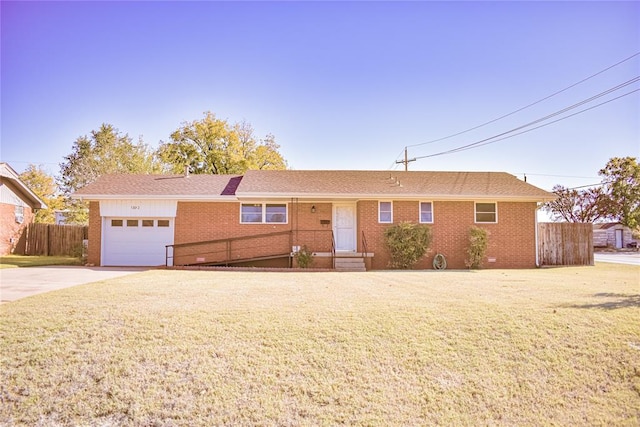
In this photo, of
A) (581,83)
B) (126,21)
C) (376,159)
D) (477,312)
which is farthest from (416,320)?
(376,159)

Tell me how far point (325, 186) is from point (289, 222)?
7.53ft

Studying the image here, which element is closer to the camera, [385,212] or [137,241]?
[385,212]

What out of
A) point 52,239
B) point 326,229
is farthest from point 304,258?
point 52,239

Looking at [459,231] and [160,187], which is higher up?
[160,187]

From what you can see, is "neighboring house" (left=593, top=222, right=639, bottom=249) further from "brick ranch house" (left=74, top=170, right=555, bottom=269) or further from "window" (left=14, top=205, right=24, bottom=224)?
"window" (left=14, top=205, right=24, bottom=224)

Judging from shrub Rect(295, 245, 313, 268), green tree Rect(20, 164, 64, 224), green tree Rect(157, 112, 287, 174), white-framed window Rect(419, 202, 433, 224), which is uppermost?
green tree Rect(157, 112, 287, 174)

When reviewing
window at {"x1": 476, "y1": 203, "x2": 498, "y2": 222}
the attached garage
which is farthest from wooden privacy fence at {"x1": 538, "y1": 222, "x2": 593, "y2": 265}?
the attached garage

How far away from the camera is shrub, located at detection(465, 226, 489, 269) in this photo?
15.8m

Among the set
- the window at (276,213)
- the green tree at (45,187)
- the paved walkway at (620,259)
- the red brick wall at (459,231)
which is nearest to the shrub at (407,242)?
the red brick wall at (459,231)

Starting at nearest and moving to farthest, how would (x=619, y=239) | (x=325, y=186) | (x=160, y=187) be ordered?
(x=325, y=186), (x=160, y=187), (x=619, y=239)

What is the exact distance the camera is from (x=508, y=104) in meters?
21.3

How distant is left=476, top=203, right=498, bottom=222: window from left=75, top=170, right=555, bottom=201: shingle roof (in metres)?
0.57

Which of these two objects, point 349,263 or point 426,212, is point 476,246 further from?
point 349,263

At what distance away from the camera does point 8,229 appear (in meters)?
21.6
